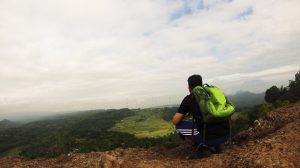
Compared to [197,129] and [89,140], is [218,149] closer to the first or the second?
[197,129]

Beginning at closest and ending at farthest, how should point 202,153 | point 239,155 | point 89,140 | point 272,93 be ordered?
1. point 239,155
2. point 202,153
3. point 272,93
4. point 89,140

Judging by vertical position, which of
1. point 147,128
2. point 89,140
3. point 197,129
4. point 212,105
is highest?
point 212,105

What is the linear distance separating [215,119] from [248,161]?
4.34ft

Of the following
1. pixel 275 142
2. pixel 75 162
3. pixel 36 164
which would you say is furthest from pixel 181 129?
pixel 36 164

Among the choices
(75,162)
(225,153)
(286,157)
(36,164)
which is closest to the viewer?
(286,157)

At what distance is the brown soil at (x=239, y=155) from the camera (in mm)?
7559

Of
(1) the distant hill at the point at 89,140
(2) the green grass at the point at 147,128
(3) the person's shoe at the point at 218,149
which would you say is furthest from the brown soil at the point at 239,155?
(2) the green grass at the point at 147,128

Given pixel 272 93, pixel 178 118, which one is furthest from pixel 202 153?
pixel 272 93

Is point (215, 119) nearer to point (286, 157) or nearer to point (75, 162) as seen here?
point (286, 157)

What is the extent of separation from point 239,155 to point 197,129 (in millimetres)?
1247

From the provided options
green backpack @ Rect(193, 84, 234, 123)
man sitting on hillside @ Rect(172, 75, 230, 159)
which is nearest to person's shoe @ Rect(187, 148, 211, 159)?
man sitting on hillside @ Rect(172, 75, 230, 159)

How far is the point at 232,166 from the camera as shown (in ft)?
25.0

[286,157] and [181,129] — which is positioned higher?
[181,129]

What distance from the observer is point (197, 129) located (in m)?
8.67
